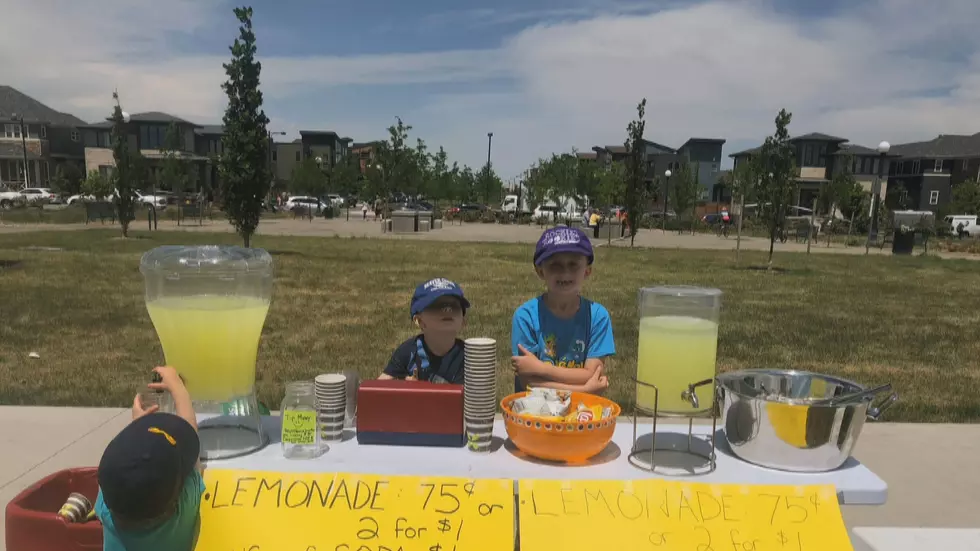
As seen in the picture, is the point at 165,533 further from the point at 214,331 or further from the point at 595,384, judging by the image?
the point at 595,384

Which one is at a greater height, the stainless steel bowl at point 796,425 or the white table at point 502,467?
the stainless steel bowl at point 796,425

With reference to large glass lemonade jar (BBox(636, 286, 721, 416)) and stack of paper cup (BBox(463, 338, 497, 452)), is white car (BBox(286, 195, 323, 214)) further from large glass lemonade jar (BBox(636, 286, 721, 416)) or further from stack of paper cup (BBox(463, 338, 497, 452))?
large glass lemonade jar (BBox(636, 286, 721, 416))

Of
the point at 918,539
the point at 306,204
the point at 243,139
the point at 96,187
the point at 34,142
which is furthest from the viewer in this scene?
the point at 34,142

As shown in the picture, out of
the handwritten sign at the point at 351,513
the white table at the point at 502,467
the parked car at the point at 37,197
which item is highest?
the white table at the point at 502,467

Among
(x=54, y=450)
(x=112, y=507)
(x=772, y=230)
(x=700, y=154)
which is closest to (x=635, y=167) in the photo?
(x=772, y=230)

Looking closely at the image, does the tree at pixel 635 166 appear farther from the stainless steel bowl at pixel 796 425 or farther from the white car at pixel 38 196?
the white car at pixel 38 196

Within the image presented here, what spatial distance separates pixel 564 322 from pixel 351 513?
49.7 inches

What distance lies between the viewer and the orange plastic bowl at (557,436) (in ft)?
5.98

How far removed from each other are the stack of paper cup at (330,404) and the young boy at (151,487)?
1.40ft

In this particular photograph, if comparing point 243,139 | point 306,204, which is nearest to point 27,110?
point 306,204

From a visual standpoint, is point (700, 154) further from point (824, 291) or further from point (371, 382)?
point (371, 382)

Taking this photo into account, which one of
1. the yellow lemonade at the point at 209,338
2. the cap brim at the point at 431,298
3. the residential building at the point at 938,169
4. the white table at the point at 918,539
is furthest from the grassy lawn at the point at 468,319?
the residential building at the point at 938,169

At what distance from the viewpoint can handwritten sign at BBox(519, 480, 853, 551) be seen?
166 centimetres

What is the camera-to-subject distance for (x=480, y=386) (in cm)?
192
